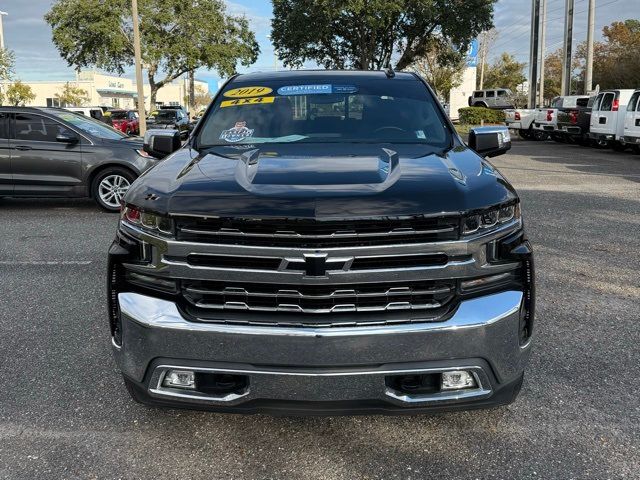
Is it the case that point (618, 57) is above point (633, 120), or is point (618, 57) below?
above

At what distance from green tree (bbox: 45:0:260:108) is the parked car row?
17.4 m

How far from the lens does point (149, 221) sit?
2682mm

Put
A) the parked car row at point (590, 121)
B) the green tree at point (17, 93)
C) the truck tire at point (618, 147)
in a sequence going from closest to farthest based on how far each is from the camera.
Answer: the parked car row at point (590, 121)
the truck tire at point (618, 147)
the green tree at point (17, 93)

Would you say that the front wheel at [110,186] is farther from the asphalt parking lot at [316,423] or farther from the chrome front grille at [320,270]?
the chrome front grille at [320,270]

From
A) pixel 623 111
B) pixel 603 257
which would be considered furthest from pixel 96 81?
pixel 603 257

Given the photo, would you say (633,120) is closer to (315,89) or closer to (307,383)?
(315,89)

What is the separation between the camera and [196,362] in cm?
253

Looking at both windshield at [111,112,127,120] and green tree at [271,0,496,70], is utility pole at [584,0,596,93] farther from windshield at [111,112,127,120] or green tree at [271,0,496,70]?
windshield at [111,112,127,120]

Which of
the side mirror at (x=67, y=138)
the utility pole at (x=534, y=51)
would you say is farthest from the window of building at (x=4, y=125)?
the utility pole at (x=534, y=51)

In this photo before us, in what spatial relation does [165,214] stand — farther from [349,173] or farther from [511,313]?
[511,313]

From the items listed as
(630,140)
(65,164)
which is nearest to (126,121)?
(65,164)

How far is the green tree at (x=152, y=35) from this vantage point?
34.2 m

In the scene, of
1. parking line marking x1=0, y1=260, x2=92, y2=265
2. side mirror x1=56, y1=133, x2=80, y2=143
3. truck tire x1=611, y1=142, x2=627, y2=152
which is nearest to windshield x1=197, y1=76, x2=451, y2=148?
parking line marking x1=0, y1=260, x2=92, y2=265

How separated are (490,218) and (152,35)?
3545 cm
